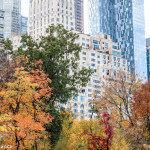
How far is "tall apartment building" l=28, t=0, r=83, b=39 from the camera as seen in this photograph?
495ft

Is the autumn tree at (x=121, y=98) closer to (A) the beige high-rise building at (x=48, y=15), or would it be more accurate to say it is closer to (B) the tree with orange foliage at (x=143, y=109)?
(B) the tree with orange foliage at (x=143, y=109)

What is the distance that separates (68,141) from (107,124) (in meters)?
7.32

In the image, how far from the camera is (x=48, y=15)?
502ft

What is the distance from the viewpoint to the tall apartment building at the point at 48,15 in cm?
15088

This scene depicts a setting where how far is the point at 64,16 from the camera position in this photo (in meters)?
153

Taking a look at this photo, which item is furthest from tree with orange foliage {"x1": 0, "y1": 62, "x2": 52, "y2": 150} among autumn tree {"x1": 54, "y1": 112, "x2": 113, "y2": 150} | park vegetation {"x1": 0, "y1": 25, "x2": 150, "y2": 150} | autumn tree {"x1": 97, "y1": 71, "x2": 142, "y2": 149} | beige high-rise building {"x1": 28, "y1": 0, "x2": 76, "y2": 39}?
Answer: beige high-rise building {"x1": 28, "y1": 0, "x2": 76, "y2": 39}

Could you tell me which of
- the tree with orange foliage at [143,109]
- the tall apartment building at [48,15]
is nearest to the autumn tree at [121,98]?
the tree with orange foliage at [143,109]

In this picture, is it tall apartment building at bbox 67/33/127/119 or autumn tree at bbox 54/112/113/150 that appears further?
tall apartment building at bbox 67/33/127/119

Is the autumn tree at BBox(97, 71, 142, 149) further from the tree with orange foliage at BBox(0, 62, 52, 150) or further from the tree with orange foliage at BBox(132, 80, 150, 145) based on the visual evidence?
the tree with orange foliage at BBox(0, 62, 52, 150)

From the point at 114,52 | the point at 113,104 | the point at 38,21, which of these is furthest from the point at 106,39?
the point at 113,104

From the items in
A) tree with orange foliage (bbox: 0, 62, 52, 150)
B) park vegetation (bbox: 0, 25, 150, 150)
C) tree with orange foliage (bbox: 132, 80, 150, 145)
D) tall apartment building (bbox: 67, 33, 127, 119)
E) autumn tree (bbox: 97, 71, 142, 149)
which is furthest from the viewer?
tall apartment building (bbox: 67, 33, 127, 119)

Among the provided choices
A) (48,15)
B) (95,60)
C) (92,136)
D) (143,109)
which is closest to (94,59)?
(95,60)

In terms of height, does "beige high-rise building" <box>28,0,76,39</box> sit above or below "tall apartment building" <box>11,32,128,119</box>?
above

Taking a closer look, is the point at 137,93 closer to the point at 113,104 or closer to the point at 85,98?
the point at 113,104
